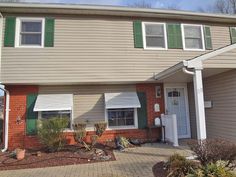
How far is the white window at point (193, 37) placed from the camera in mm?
11281

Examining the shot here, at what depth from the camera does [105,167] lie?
22.7 feet

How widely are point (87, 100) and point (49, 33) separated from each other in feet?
11.3

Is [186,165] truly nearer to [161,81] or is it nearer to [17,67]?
[161,81]

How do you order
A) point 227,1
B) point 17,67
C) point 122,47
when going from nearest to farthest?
point 17,67 < point 122,47 < point 227,1

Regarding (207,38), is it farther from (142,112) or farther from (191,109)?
(142,112)

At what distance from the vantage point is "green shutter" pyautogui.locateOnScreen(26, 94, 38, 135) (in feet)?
33.6

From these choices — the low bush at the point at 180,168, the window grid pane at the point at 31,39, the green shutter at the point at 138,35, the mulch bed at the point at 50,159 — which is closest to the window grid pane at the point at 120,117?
the mulch bed at the point at 50,159

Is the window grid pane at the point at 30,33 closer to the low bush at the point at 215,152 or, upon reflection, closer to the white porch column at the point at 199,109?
the white porch column at the point at 199,109

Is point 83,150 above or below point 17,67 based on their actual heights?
below

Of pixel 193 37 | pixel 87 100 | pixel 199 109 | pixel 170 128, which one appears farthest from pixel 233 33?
pixel 87 100

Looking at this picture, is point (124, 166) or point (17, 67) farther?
point (17, 67)

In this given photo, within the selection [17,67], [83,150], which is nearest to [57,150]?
[83,150]

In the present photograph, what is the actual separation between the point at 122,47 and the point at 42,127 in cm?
490

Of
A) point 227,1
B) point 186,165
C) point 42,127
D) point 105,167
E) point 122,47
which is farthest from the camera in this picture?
point 227,1
